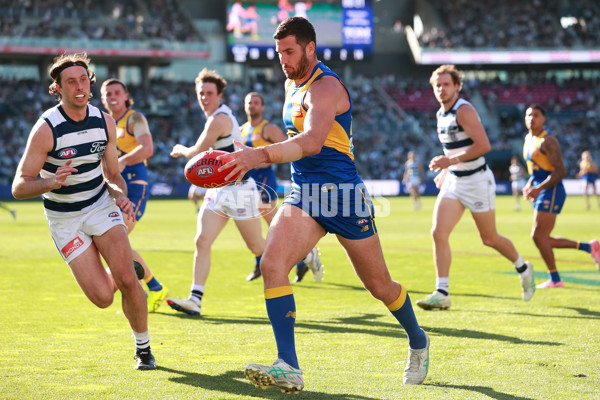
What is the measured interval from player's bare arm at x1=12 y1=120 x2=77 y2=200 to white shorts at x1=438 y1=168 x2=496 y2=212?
4.69 meters

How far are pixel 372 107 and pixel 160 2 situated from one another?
1694cm

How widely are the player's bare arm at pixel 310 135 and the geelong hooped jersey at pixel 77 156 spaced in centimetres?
171

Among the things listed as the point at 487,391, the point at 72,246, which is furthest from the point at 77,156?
the point at 487,391

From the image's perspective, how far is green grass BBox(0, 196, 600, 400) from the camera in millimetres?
5207

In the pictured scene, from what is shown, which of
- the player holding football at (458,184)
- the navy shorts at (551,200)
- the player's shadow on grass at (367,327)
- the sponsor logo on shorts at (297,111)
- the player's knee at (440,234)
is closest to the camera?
the sponsor logo on shorts at (297,111)

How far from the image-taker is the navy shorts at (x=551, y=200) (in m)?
10.3

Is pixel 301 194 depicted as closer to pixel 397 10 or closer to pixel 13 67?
pixel 13 67

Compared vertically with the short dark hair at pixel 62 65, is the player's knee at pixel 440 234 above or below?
below

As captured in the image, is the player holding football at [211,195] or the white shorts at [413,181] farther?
the white shorts at [413,181]

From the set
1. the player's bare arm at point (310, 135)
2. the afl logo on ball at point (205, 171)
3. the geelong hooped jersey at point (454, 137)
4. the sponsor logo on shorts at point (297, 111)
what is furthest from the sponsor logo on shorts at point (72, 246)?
the geelong hooped jersey at point (454, 137)

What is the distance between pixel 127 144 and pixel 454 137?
383 cm

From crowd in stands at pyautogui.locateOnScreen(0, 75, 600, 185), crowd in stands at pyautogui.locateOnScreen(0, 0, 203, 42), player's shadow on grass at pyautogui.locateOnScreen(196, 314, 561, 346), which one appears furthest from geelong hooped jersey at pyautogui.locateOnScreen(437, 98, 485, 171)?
crowd in stands at pyautogui.locateOnScreen(0, 0, 203, 42)

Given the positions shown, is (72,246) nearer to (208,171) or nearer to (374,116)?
(208,171)

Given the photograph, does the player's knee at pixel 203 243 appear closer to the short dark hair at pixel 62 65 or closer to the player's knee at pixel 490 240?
the short dark hair at pixel 62 65
